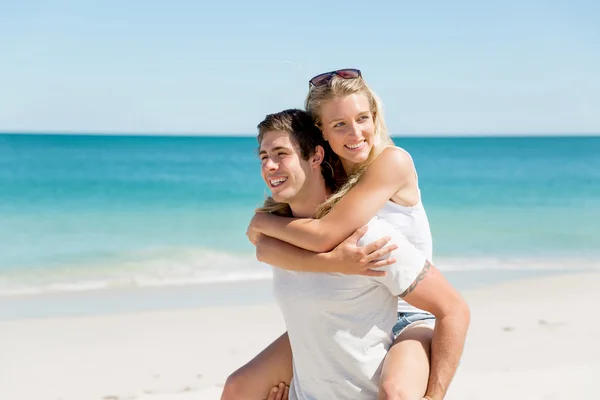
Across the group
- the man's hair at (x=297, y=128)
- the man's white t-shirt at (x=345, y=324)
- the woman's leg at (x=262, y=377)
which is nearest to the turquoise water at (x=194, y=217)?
the woman's leg at (x=262, y=377)

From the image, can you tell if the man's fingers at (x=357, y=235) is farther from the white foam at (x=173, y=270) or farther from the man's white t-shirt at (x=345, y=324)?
the white foam at (x=173, y=270)

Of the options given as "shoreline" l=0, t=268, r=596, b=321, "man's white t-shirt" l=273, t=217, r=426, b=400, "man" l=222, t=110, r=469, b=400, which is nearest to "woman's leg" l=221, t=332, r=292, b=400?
"man" l=222, t=110, r=469, b=400

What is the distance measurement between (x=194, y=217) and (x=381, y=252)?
17.5 meters

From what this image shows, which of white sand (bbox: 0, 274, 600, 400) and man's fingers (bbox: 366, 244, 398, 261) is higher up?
man's fingers (bbox: 366, 244, 398, 261)

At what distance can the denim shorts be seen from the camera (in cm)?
339

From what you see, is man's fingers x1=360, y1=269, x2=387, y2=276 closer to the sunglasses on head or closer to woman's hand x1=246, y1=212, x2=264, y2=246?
woman's hand x1=246, y1=212, x2=264, y2=246

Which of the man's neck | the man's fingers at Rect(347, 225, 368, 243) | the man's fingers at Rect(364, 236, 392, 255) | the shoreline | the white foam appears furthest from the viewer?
the white foam

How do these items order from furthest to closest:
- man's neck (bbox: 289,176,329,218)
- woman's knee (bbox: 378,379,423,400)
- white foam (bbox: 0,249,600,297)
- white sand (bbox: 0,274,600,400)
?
white foam (bbox: 0,249,600,297), white sand (bbox: 0,274,600,400), man's neck (bbox: 289,176,329,218), woman's knee (bbox: 378,379,423,400)

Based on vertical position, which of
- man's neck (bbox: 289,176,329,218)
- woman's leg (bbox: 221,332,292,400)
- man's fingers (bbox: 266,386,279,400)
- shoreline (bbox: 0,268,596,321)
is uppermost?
man's neck (bbox: 289,176,329,218)

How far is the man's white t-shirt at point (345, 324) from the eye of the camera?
3250 millimetres

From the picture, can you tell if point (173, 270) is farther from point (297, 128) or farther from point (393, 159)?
point (393, 159)

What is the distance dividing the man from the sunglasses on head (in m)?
0.18

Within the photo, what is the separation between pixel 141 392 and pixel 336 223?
12.3ft

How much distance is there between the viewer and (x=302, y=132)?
135 inches
